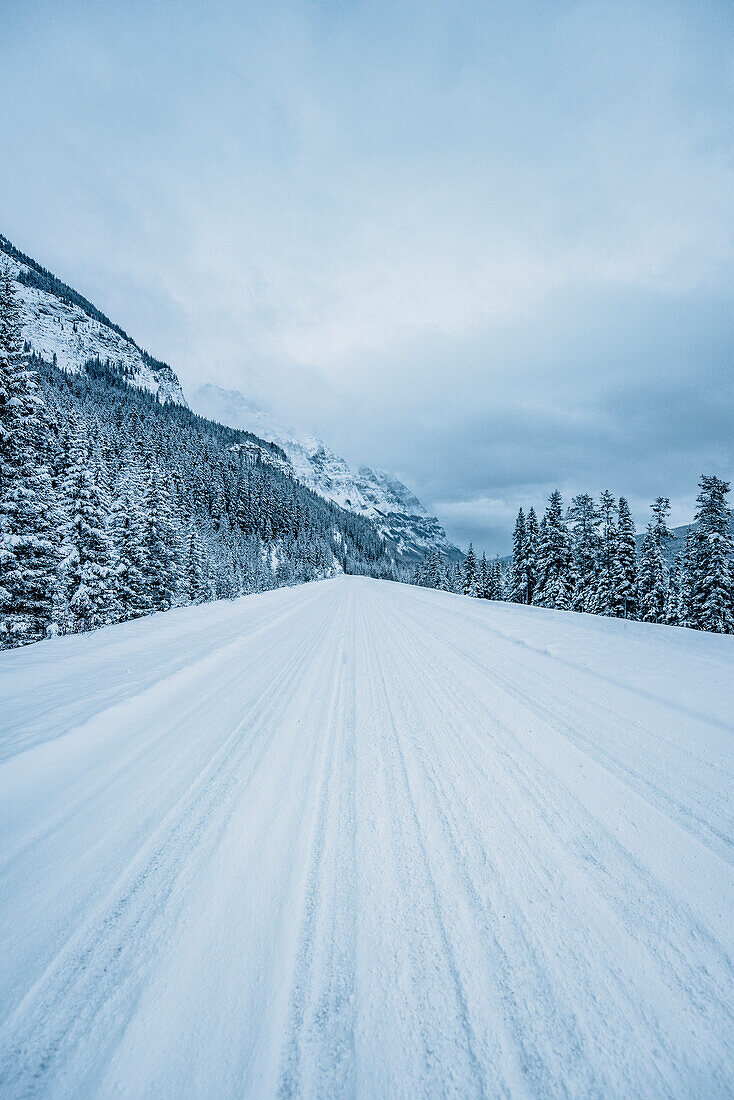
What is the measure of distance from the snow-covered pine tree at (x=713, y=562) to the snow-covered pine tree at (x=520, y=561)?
461 inches

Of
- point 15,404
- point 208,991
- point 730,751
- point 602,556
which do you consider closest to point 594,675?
point 730,751

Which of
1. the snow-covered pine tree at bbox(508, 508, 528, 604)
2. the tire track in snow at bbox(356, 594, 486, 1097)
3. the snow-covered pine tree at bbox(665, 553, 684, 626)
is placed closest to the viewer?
the tire track in snow at bbox(356, 594, 486, 1097)

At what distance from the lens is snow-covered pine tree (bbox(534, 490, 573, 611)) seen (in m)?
29.7

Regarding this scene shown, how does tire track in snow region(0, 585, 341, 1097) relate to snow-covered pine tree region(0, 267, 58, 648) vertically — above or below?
below

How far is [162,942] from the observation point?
1872 millimetres

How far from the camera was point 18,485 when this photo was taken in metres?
11.9

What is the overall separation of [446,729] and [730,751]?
8.43 ft

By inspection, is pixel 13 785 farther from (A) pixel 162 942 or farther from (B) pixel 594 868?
(B) pixel 594 868

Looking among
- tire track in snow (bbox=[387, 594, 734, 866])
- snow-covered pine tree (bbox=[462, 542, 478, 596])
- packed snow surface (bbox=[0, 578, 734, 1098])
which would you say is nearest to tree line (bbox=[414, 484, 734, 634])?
snow-covered pine tree (bbox=[462, 542, 478, 596])

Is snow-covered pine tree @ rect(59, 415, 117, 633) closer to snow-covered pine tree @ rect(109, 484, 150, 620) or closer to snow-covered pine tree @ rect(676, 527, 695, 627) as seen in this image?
snow-covered pine tree @ rect(109, 484, 150, 620)

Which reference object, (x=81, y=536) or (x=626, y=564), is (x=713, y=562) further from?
(x=81, y=536)

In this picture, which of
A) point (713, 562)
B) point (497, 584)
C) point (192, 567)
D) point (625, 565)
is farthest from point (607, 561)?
point (192, 567)

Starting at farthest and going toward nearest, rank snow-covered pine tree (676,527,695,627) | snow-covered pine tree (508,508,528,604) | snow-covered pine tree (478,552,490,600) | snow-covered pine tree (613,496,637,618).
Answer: snow-covered pine tree (478,552,490,600)
snow-covered pine tree (508,508,528,604)
snow-covered pine tree (613,496,637,618)
snow-covered pine tree (676,527,695,627)

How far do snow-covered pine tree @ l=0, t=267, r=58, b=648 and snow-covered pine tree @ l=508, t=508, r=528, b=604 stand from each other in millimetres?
32780
